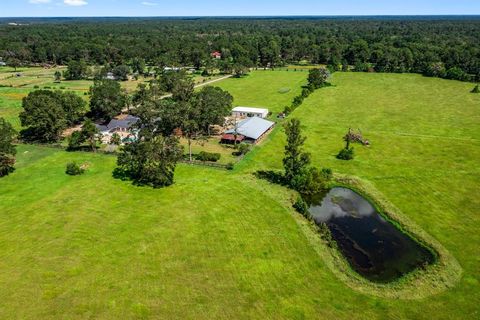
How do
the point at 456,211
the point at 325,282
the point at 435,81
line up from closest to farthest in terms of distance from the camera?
the point at 325,282, the point at 456,211, the point at 435,81

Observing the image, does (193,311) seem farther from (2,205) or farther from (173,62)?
(173,62)

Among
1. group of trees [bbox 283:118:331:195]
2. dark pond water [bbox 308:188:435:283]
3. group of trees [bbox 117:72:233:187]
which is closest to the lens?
dark pond water [bbox 308:188:435:283]

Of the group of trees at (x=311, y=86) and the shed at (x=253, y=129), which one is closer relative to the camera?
the shed at (x=253, y=129)

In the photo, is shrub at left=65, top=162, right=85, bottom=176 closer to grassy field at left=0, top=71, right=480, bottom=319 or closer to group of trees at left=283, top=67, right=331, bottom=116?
grassy field at left=0, top=71, right=480, bottom=319

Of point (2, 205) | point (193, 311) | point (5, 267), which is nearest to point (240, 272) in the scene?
point (193, 311)

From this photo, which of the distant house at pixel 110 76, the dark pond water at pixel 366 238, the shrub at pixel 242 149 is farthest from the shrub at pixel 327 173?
the distant house at pixel 110 76

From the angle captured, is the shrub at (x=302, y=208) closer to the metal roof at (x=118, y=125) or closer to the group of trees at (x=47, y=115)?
the metal roof at (x=118, y=125)

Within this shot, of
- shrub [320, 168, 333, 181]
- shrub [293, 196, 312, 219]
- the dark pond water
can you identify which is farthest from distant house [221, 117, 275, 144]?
shrub [293, 196, 312, 219]
